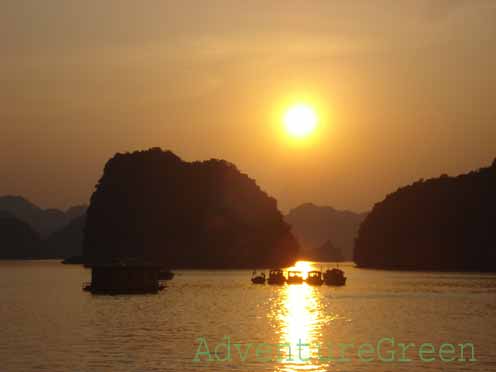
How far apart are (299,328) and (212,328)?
28.6 feet

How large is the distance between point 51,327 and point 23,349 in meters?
18.2

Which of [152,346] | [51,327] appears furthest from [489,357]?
[51,327]

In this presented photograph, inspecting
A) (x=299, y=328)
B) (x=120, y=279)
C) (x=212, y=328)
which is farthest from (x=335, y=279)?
(x=212, y=328)

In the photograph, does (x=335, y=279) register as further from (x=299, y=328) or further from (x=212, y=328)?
(x=212, y=328)

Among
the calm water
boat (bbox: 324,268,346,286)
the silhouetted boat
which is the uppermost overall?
boat (bbox: 324,268,346,286)

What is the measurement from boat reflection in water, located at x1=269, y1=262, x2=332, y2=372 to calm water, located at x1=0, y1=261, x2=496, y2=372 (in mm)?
112

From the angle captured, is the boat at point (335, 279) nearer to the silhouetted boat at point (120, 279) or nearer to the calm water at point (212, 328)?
the calm water at point (212, 328)

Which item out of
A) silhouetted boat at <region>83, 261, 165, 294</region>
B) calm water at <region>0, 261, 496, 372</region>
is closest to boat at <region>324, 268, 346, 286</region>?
calm water at <region>0, 261, 496, 372</region>

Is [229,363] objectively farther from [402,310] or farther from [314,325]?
[402,310]

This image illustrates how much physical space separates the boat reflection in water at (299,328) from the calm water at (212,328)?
0.11 m

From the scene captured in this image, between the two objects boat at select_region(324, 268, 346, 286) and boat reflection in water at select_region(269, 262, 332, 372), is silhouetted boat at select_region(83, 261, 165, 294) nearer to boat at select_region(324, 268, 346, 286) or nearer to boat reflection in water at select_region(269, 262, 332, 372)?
Result: boat reflection in water at select_region(269, 262, 332, 372)

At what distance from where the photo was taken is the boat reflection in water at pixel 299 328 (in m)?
52.6

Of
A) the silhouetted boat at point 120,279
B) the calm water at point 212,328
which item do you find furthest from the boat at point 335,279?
the silhouetted boat at point 120,279

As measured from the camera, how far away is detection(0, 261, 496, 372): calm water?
172 ft
